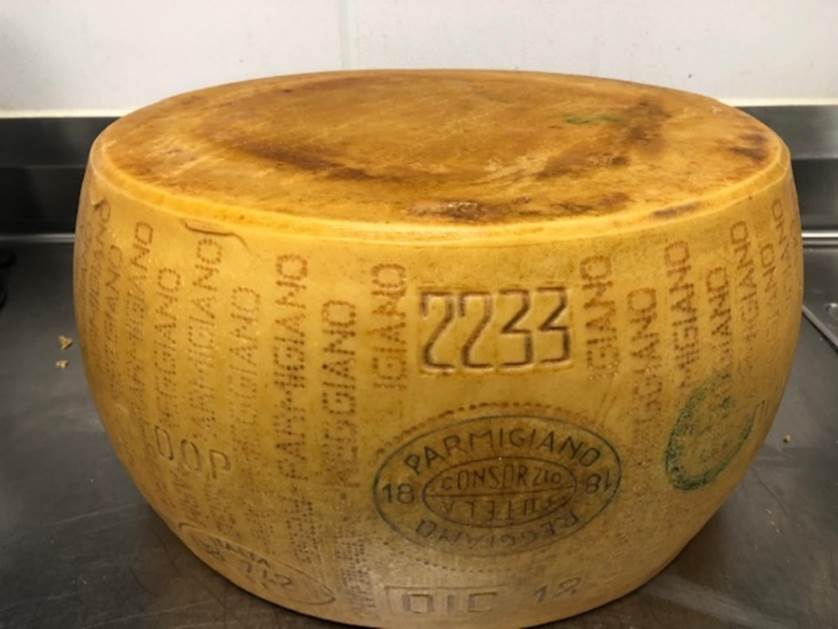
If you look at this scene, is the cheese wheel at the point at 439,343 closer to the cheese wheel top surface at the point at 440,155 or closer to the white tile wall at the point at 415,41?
the cheese wheel top surface at the point at 440,155

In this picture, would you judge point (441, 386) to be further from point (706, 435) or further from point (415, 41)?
point (415, 41)

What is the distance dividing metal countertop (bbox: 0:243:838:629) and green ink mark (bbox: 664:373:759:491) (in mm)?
204

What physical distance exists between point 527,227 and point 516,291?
42 millimetres

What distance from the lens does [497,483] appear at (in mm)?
630

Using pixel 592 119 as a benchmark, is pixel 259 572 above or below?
below

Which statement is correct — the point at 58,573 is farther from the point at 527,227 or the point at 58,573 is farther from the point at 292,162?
the point at 527,227

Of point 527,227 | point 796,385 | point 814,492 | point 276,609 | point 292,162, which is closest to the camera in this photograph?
point 527,227

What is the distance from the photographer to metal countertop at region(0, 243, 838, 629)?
84cm

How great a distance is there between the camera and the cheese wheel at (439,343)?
59 centimetres

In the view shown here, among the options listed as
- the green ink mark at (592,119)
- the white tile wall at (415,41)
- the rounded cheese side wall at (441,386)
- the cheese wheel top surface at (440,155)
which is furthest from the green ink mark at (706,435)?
the white tile wall at (415,41)

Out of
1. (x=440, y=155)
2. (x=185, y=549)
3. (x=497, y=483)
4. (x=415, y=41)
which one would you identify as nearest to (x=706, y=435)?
(x=497, y=483)

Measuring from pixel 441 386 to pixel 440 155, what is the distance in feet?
0.69

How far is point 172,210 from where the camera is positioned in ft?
2.07

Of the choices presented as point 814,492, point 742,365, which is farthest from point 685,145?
point 814,492
